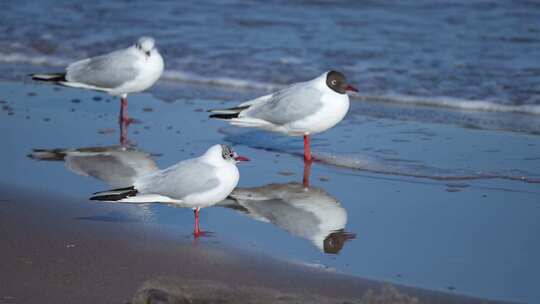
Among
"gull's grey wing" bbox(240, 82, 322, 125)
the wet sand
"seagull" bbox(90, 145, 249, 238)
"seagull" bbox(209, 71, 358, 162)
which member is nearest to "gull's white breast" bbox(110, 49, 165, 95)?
"seagull" bbox(209, 71, 358, 162)

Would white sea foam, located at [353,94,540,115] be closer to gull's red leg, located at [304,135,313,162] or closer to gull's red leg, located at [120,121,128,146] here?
gull's red leg, located at [304,135,313,162]

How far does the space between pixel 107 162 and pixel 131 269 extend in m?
2.43

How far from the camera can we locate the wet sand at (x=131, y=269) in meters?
4.38

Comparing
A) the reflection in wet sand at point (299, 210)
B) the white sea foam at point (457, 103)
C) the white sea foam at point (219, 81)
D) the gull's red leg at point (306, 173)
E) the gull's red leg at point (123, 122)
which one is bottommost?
the reflection in wet sand at point (299, 210)

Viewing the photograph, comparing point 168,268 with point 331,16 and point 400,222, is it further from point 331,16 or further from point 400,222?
point 331,16

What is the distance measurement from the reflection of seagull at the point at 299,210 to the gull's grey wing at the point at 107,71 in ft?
9.07

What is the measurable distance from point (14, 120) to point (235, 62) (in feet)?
11.4

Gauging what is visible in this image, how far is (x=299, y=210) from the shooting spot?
628cm

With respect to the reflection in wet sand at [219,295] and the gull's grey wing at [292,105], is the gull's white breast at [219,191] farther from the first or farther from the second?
the gull's grey wing at [292,105]

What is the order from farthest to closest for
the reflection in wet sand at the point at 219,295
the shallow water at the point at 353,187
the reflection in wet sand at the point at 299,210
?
the reflection in wet sand at the point at 299,210 → the shallow water at the point at 353,187 → the reflection in wet sand at the point at 219,295

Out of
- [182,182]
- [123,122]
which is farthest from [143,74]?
[182,182]

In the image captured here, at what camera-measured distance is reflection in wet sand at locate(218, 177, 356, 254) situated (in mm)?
5718

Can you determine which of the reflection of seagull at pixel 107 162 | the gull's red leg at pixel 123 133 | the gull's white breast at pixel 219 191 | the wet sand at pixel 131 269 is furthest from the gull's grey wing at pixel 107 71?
the gull's white breast at pixel 219 191

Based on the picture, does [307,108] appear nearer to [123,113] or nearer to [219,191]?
[219,191]
